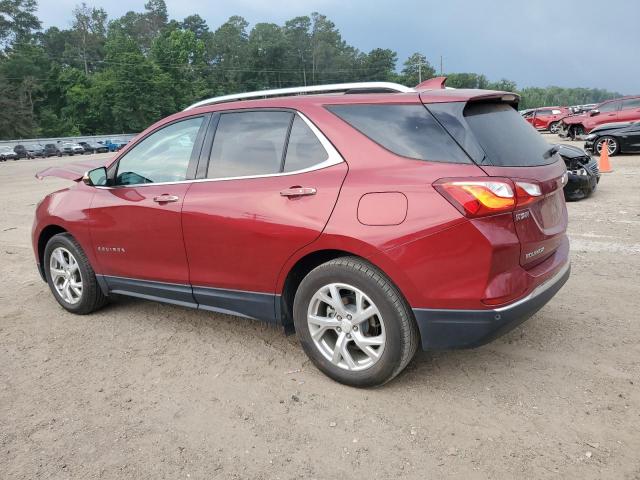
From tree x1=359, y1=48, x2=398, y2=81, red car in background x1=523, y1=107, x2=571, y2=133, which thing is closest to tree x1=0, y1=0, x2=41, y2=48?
tree x1=359, y1=48, x2=398, y2=81

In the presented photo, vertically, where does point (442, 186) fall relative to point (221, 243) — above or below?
above

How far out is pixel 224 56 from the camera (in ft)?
429

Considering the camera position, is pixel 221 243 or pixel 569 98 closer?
pixel 221 243

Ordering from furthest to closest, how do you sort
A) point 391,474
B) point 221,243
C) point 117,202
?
point 117,202, point 221,243, point 391,474

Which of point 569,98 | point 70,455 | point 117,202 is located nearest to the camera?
point 70,455

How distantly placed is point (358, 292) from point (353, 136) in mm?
924

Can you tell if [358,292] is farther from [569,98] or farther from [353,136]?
[569,98]

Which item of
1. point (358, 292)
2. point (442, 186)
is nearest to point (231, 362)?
point (358, 292)

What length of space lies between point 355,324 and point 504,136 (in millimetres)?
1388

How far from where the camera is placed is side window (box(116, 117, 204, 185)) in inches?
157

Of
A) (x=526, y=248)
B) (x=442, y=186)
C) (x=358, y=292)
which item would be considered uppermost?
(x=442, y=186)

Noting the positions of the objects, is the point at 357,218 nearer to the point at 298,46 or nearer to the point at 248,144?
the point at 248,144

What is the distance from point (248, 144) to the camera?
3.68 m

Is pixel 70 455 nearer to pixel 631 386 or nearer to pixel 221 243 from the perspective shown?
pixel 221 243
